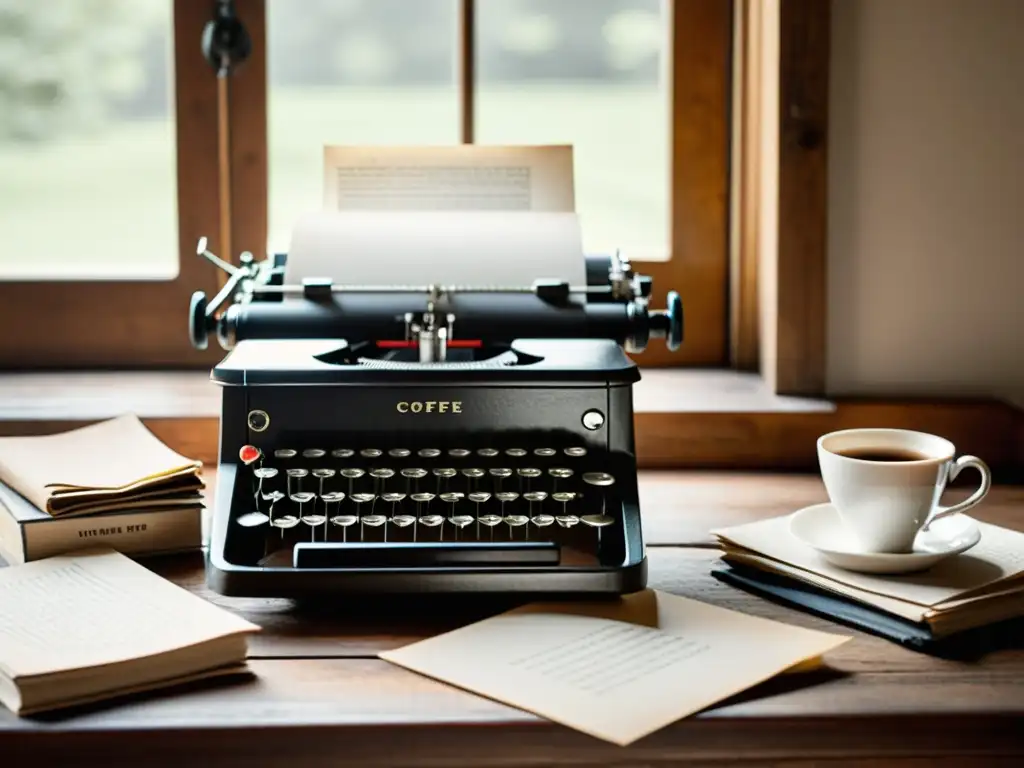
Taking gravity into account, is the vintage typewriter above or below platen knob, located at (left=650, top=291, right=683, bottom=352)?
below

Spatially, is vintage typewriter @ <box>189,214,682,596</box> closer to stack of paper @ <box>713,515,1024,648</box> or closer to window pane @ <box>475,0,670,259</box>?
stack of paper @ <box>713,515,1024,648</box>

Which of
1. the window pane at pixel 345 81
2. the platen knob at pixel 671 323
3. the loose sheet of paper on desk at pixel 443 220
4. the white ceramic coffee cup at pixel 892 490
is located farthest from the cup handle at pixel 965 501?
the window pane at pixel 345 81

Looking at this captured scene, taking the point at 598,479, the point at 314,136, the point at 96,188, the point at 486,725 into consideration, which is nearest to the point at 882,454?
the point at 598,479

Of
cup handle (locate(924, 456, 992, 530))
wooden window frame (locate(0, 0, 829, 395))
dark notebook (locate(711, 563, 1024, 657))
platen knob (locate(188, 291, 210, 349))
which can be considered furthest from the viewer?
wooden window frame (locate(0, 0, 829, 395))

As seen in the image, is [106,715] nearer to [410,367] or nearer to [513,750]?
[513,750]

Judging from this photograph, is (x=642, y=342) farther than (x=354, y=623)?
Yes

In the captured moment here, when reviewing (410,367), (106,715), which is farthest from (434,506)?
(106,715)

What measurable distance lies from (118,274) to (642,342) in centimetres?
97

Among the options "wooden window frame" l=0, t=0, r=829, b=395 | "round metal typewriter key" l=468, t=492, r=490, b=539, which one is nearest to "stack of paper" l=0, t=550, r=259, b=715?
"round metal typewriter key" l=468, t=492, r=490, b=539

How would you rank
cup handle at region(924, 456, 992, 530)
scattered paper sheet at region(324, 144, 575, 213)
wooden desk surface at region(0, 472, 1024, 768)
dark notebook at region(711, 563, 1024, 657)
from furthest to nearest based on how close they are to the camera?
scattered paper sheet at region(324, 144, 575, 213) < cup handle at region(924, 456, 992, 530) < dark notebook at region(711, 563, 1024, 657) < wooden desk surface at region(0, 472, 1024, 768)

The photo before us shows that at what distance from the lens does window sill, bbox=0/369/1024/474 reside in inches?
69.0

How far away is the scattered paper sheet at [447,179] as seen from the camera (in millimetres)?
1635

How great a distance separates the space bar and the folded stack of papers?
0.24 m

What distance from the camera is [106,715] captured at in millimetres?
962
